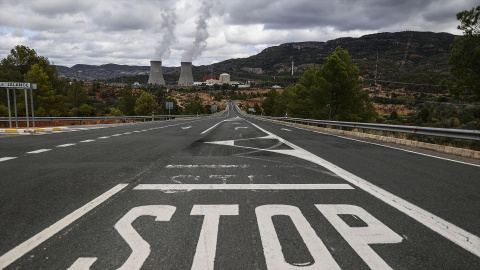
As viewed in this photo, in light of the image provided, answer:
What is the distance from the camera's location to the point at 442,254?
2621 millimetres

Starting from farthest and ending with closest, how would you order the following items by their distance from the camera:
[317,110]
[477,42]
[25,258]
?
1. [317,110]
2. [477,42]
3. [25,258]

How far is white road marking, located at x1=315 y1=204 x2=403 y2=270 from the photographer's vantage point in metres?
2.53

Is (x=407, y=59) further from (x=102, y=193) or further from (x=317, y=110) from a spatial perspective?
(x=102, y=193)

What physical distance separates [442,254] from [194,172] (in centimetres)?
432

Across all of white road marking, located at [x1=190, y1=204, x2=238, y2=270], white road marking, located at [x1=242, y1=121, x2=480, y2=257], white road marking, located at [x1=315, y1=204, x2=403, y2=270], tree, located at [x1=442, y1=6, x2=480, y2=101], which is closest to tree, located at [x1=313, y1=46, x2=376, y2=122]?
tree, located at [x1=442, y1=6, x2=480, y2=101]

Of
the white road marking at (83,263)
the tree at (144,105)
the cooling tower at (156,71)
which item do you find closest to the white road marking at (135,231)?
the white road marking at (83,263)

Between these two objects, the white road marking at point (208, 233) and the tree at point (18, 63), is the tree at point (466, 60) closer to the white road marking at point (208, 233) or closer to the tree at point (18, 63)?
the white road marking at point (208, 233)

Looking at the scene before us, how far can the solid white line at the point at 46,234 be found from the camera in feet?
8.20

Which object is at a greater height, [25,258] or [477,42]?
[477,42]

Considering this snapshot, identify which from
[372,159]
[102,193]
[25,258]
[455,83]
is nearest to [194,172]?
[102,193]

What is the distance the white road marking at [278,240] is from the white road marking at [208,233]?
1.35ft

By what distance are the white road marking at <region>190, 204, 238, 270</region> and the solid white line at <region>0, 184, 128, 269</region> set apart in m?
1.32

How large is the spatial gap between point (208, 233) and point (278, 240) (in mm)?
701

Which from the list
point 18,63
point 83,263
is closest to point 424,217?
point 83,263
